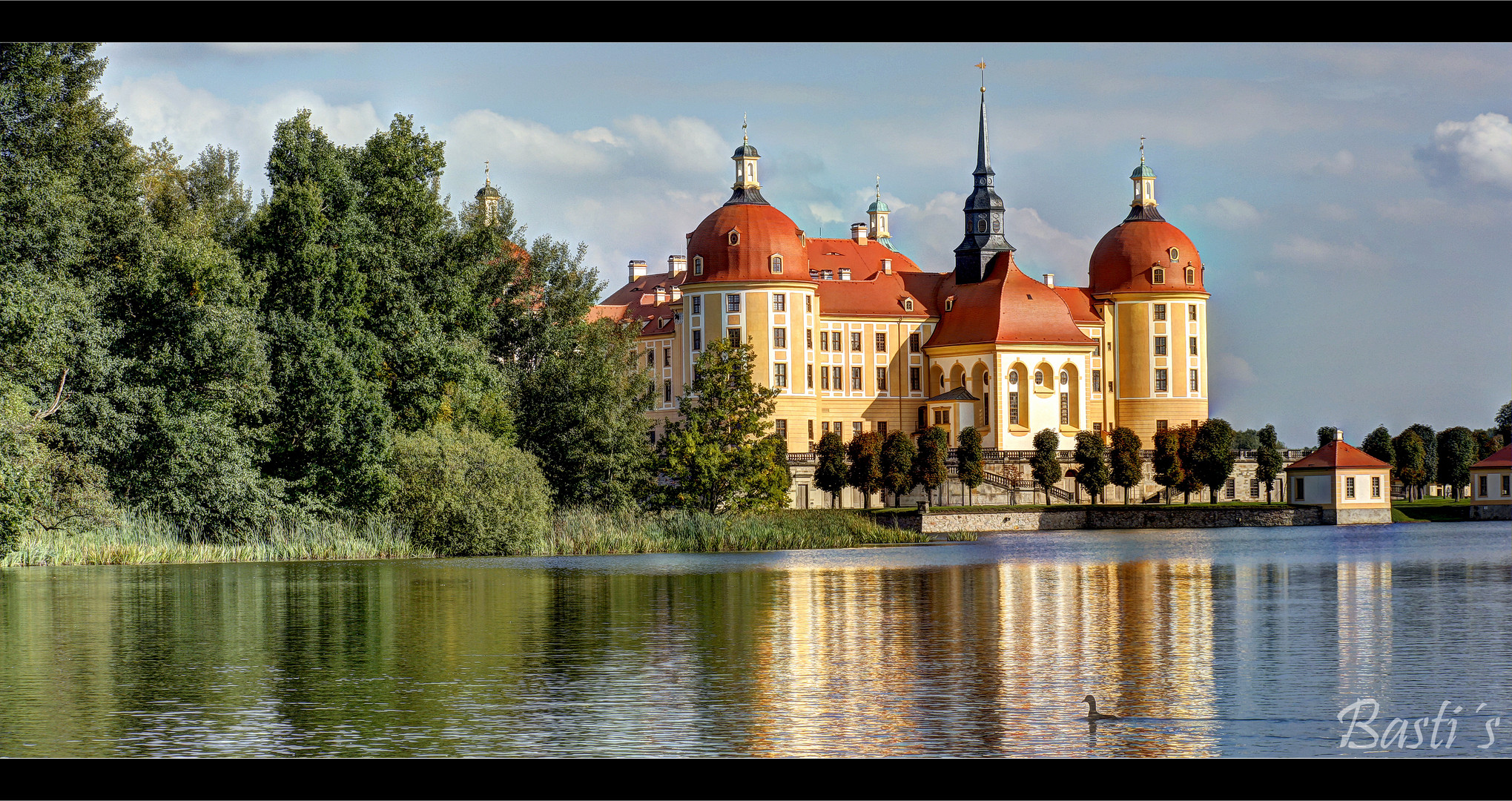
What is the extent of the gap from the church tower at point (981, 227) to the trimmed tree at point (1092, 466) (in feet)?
56.0

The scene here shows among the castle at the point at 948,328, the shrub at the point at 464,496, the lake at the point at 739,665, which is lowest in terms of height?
the lake at the point at 739,665

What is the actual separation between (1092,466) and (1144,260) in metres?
21.0

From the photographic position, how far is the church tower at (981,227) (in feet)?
301

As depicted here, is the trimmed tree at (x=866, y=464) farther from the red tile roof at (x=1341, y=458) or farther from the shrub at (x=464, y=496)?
the shrub at (x=464, y=496)

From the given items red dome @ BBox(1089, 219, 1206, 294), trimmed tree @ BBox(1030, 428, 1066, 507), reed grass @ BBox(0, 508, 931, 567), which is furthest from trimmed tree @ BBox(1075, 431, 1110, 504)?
reed grass @ BBox(0, 508, 931, 567)

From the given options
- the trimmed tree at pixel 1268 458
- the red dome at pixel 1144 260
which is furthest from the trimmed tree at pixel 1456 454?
the red dome at pixel 1144 260

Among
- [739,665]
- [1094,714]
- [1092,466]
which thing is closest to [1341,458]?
[1092,466]

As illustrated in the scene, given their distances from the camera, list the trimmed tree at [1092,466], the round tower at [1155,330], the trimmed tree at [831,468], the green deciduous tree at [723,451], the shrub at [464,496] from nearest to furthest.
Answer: the shrub at [464,496] < the green deciduous tree at [723,451] < the trimmed tree at [831,468] < the trimmed tree at [1092,466] < the round tower at [1155,330]

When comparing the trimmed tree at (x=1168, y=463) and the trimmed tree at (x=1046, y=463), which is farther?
the trimmed tree at (x=1168, y=463)

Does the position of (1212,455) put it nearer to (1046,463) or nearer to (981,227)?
(1046,463)

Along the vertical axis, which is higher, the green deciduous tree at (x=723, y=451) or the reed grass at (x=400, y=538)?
the green deciduous tree at (x=723, y=451)

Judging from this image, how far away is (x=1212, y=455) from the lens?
78000 millimetres

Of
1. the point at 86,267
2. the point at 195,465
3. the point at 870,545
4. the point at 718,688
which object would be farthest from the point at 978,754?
the point at 870,545

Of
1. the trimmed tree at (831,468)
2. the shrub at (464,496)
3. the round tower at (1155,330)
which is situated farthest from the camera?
the round tower at (1155,330)
